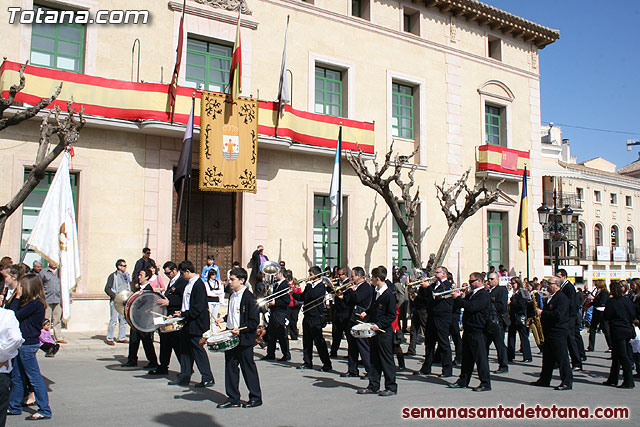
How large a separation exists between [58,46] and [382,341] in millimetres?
12038

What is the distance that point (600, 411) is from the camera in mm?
7520

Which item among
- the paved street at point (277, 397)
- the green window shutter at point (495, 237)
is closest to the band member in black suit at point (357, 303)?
the paved street at point (277, 397)

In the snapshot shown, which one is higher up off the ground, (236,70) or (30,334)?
(236,70)

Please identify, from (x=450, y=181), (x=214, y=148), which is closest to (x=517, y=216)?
(x=450, y=181)

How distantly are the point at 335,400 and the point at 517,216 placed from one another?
17.5 metres

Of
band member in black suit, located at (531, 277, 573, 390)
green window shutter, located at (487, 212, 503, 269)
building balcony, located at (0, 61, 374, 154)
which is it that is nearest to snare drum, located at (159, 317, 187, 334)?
band member in black suit, located at (531, 277, 573, 390)

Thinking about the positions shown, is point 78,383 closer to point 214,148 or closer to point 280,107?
point 214,148

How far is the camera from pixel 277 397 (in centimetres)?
807

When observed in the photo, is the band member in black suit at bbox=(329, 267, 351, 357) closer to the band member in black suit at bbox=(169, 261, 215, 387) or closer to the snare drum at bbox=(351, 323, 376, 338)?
the snare drum at bbox=(351, 323, 376, 338)

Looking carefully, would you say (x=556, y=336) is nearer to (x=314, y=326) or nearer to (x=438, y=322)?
(x=438, y=322)

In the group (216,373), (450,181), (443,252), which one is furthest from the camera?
(450,181)

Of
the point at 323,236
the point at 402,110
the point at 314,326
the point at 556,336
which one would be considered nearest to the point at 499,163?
the point at 402,110

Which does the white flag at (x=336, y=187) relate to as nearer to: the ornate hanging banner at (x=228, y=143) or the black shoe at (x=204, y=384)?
the ornate hanging banner at (x=228, y=143)

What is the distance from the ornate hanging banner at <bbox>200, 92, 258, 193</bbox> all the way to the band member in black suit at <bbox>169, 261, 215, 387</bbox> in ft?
23.1
